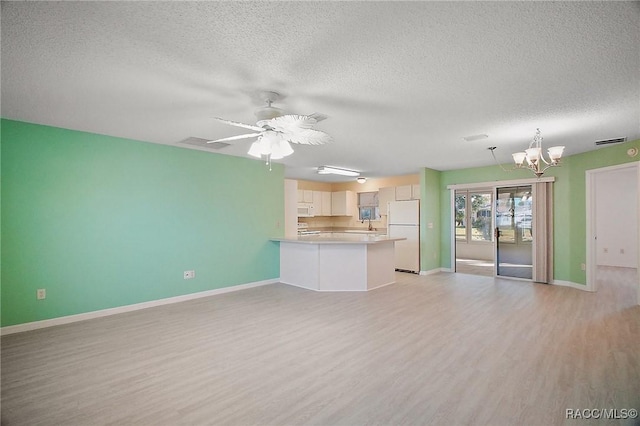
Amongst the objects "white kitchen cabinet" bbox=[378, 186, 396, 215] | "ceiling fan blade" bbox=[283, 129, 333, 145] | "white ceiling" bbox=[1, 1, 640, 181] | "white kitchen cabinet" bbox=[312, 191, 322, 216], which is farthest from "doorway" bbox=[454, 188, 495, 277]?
"ceiling fan blade" bbox=[283, 129, 333, 145]

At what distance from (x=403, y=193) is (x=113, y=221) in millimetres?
6239

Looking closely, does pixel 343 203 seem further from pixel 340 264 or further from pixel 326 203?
pixel 340 264

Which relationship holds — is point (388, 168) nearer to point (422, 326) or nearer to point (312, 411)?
point (422, 326)

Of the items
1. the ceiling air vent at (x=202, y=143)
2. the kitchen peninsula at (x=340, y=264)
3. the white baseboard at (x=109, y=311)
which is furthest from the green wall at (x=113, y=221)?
the kitchen peninsula at (x=340, y=264)

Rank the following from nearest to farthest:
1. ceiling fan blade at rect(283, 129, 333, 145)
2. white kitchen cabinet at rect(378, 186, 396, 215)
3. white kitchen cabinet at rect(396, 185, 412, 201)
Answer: ceiling fan blade at rect(283, 129, 333, 145), white kitchen cabinet at rect(396, 185, 412, 201), white kitchen cabinet at rect(378, 186, 396, 215)

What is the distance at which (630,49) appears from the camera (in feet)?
6.77

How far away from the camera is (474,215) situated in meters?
9.14

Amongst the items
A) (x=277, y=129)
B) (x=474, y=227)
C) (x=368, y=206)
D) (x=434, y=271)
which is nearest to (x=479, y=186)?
(x=434, y=271)

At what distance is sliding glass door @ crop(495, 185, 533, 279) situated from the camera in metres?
6.41

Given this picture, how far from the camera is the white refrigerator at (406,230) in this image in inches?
283

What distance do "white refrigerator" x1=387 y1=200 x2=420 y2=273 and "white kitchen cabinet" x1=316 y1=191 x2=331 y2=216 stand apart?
7.67 ft

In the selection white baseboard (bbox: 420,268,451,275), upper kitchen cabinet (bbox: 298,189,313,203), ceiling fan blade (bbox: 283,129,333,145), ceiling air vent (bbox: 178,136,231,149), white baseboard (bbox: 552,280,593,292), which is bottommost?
white baseboard (bbox: 420,268,451,275)

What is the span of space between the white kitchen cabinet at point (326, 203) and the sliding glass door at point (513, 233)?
463 cm

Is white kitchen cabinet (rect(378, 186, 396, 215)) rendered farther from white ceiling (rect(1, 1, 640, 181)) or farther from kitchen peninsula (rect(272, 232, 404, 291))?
white ceiling (rect(1, 1, 640, 181))
